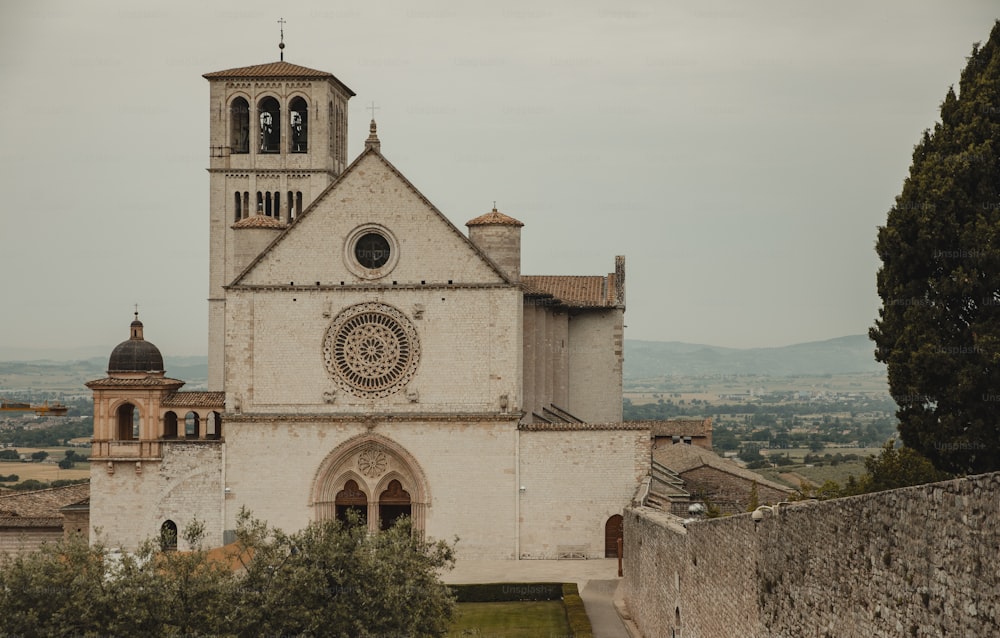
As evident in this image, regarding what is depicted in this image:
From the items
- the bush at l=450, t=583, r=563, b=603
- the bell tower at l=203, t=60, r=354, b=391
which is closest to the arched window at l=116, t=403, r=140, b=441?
the bell tower at l=203, t=60, r=354, b=391

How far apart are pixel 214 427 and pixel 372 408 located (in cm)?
749

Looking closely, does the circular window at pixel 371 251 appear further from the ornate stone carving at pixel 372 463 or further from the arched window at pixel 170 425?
the arched window at pixel 170 425

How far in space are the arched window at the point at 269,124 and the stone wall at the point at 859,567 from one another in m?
43.4

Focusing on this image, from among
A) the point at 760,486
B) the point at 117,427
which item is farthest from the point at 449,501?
the point at 760,486

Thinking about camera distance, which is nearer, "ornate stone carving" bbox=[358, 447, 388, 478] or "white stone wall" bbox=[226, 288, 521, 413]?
"white stone wall" bbox=[226, 288, 521, 413]

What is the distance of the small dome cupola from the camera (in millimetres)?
54562

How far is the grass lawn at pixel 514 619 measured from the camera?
3875 cm

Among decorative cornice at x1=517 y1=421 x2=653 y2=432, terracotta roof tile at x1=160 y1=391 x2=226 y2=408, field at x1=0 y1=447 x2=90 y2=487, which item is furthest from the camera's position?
field at x1=0 y1=447 x2=90 y2=487

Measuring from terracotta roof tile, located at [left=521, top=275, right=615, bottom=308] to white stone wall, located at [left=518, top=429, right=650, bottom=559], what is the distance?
40.7 ft

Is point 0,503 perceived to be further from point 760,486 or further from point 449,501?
point 760,486

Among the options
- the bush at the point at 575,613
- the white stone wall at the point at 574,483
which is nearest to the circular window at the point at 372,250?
the white stone wall at the point at 574,483

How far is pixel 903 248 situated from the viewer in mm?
31172

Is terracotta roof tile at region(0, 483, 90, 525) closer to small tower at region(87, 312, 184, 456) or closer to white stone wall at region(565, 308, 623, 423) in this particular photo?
small tower at region(87, 312, 184, 456)

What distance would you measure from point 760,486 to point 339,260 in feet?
74.7
